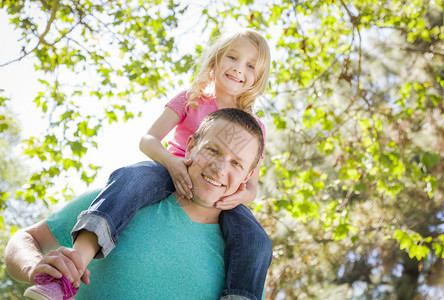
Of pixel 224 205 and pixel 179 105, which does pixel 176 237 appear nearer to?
A: pixel 224 205

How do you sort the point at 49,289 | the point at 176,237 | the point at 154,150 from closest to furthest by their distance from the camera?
the point at 49,289, the point at 176,237, the point at 154,150

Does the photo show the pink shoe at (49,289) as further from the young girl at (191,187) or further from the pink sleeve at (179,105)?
the pink sleeve at (179,105)

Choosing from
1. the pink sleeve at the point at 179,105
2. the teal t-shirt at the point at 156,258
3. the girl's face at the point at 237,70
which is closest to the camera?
the teal t-shirt at the point at 156,258

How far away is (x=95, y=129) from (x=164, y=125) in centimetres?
282

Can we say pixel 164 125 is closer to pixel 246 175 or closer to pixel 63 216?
pixel 246 175

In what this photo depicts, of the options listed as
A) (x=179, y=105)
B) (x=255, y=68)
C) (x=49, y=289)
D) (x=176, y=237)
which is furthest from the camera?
(x=255, y=68)

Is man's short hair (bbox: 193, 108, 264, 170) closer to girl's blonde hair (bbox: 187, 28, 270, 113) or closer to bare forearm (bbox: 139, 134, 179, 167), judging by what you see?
bare forearm (bbox: 139, 134, 179, 167)

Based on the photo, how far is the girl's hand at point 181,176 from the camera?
1581mm

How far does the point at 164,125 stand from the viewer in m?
2.12

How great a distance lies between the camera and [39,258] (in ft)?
4.42

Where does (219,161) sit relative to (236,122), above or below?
below

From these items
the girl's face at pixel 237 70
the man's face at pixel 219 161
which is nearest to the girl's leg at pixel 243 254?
the man's face at pixel 219 161

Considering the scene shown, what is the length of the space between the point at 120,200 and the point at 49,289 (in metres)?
0.36

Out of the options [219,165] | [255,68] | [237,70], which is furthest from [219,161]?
[255,68]
